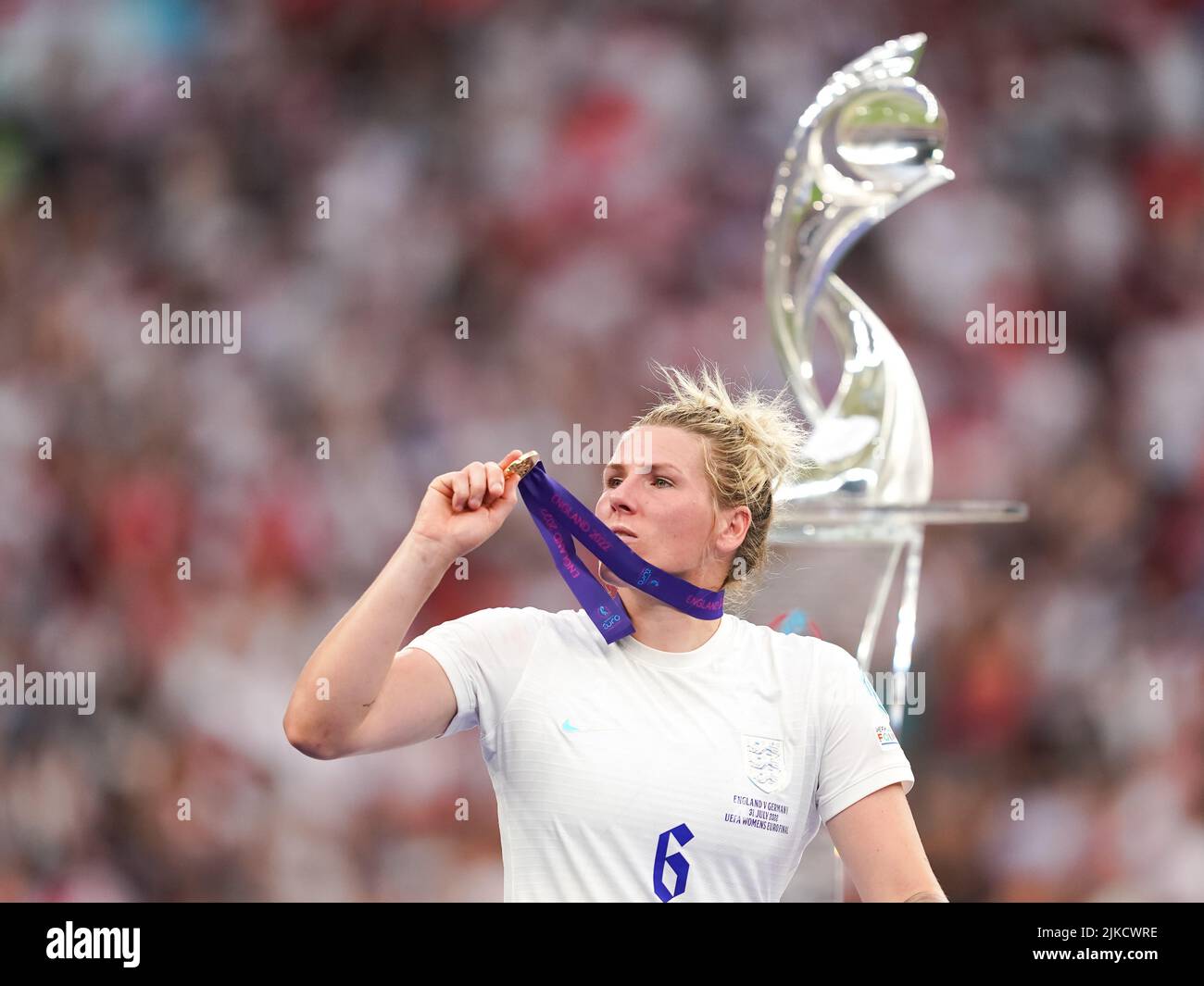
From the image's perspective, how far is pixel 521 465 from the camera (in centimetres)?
175

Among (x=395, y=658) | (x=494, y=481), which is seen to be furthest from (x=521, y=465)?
(x=395, y=658)

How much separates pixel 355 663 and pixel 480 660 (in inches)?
9.0

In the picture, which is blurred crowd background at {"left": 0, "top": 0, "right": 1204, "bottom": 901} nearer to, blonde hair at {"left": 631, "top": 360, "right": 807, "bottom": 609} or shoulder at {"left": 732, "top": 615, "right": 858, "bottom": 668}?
blonde hair at {"left": 631, "top": 360, "right": 807, "bottom": 609}

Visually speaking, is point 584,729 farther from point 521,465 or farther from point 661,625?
point 521,465

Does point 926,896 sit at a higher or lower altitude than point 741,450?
lower

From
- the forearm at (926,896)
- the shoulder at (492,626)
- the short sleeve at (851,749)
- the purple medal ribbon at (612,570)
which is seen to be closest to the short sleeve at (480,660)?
the shoulder at (492,626)

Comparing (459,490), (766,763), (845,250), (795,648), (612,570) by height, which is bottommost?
(766,763)

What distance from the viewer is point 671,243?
4.17 m

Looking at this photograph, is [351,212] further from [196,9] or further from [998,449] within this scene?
[998,449]

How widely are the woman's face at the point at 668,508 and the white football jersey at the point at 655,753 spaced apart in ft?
0.39

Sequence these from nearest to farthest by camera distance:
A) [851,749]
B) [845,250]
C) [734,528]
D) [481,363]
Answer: [851,749], [734,528], [845,250], [481,363]

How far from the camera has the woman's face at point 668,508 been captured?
184 cm

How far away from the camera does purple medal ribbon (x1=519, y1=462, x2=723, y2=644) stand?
5.90 ft

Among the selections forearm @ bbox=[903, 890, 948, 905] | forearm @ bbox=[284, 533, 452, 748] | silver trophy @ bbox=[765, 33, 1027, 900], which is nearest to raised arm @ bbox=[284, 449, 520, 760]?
forearm @ bbox=[284, 533, 452, 748]
